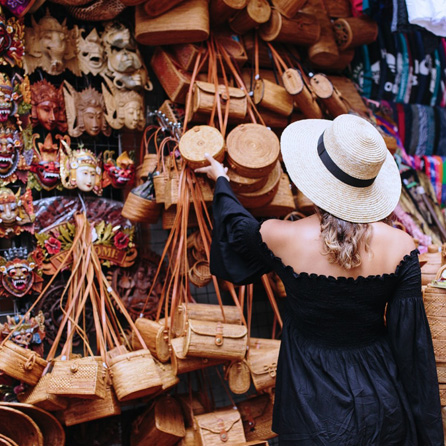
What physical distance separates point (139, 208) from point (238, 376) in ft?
3.01

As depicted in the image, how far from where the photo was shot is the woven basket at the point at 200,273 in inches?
100.0

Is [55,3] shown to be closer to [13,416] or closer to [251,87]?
[251,87]

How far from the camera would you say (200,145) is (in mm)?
2336

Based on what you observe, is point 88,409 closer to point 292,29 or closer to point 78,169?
point 78,169

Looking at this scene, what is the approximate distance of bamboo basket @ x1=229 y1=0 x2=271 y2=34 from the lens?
2.71 meters

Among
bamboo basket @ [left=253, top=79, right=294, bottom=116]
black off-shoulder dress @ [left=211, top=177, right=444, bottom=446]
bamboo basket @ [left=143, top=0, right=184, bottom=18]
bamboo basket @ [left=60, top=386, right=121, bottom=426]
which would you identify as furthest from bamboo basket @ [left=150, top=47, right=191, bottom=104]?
bamboo basket @ [left=60, top=386, right=121, bottom=426]

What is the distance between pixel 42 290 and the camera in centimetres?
260

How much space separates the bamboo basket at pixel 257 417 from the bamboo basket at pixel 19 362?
38.5 inches

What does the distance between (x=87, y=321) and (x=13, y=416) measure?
657 mm

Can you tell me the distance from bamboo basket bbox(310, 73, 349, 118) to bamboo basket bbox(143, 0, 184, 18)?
803mm

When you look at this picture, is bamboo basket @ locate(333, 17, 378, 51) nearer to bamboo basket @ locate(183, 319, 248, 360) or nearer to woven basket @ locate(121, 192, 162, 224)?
woven basket @ locate(121, 192, 162, 224)

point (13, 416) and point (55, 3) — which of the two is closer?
point (13, 416)

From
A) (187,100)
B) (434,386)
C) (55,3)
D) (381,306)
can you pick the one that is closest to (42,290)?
(187,100)

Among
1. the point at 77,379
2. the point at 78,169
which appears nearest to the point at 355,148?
the point at 77,379
